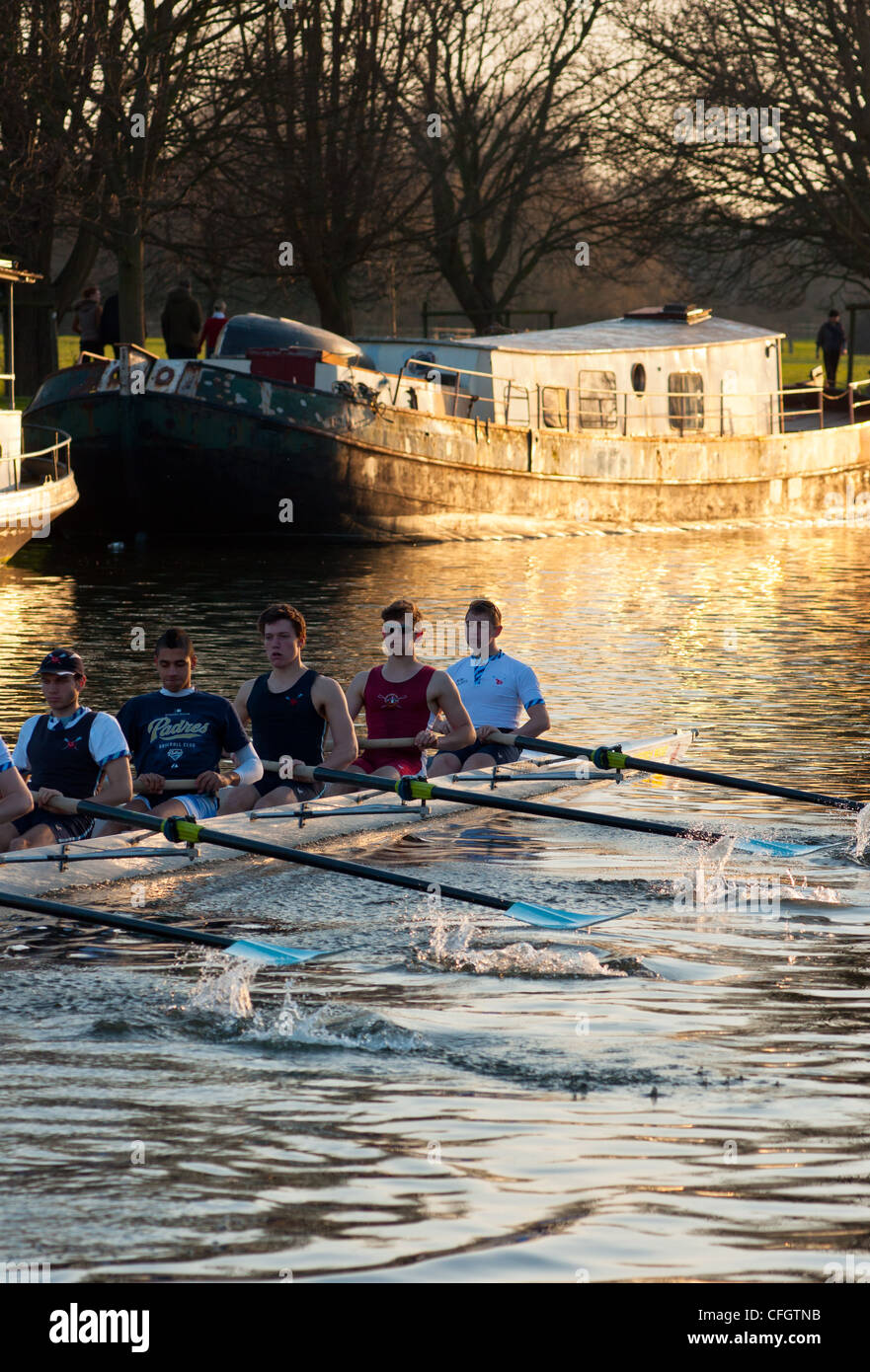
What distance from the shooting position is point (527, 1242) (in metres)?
5.46

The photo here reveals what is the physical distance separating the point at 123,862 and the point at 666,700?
767 centimetres

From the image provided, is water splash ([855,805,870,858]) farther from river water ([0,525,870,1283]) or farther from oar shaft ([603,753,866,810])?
oar shaft ([603,753,866,810])

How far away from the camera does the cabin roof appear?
29656 mm

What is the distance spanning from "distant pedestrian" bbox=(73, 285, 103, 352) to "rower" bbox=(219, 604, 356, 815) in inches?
836

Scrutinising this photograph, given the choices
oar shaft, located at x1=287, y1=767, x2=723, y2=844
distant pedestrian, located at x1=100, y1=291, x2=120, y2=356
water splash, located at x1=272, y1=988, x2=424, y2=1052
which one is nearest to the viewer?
water splash, located at x1=272, y1=988, x2=424, y2=1052

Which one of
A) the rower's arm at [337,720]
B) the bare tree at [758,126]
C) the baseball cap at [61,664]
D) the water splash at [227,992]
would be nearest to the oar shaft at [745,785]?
the rower's arm at [337,720]

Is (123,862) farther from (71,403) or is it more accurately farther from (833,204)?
(833,204)

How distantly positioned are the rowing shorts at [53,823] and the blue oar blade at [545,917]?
2.50m

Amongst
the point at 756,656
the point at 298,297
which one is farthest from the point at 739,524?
the point at 298,297

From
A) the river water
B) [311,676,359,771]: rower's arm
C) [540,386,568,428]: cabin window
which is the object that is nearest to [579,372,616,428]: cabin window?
[540,386,568,428]: cabin window

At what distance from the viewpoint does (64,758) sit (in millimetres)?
9906

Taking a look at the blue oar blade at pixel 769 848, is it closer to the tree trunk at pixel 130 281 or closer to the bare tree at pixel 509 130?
the tree trunk at pixel 130 281

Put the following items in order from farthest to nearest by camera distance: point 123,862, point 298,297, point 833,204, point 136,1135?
point 298,297
point 833,204
point 123,862
point 136,1135

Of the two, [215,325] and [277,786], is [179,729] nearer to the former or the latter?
[277,786]
